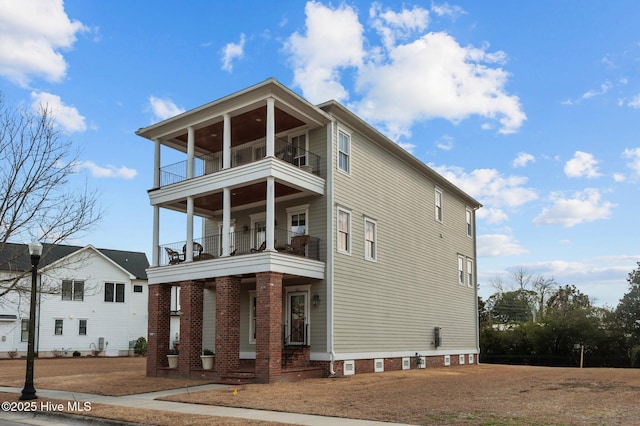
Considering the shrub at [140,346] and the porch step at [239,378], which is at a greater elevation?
the porch step at [239,378]

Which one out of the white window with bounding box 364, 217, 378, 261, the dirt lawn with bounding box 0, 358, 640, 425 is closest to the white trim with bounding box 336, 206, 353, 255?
the white window with bounding box 364, 217, 378, 261

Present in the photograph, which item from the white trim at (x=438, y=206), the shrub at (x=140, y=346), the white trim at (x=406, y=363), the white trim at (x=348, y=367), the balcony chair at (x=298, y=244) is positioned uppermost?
the white trim at (x=438, y=206)

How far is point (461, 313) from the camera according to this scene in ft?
107

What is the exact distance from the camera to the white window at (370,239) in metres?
23.7

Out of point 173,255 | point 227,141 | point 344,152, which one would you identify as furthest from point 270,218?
point 173,255

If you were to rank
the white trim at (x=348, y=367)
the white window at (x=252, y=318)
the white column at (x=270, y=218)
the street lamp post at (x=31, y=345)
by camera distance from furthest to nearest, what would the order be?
the white window at (x=252, y=318) < the white trim at (x=348, y=367) < the white column at (x=270, y=218) < the street lamp post at (x=31, y=345)

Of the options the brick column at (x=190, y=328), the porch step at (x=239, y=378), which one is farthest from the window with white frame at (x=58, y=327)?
the porch step at (x=239, y=378)

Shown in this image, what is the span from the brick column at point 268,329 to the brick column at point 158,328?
16.5ft

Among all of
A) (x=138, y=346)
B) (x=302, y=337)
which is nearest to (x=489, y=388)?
(x=302, y=337)

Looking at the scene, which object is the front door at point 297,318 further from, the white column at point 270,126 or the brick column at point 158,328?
the white column at point 270,126

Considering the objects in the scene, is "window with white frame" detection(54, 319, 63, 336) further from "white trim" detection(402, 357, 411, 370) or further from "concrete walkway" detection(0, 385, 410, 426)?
"white trim" detection(402, 357, 411, 370)

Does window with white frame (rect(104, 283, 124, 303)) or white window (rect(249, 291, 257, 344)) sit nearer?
white window (rect(249, 291, 257, 344))

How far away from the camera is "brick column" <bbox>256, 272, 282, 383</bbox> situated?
18.4 metres

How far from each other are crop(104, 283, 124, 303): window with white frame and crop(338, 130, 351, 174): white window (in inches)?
1100
